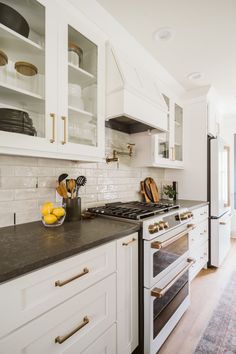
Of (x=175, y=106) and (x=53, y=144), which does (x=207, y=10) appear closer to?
(x=175, y=106)

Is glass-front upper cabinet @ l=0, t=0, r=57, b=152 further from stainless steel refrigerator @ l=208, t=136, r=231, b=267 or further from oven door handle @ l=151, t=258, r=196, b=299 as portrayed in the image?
stainless steel refrigerator @ l=208, t=136, r=231, b=267

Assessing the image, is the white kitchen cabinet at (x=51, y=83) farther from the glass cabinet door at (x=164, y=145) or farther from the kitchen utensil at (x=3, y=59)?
the glass cabinet door at (x=164, y=145)

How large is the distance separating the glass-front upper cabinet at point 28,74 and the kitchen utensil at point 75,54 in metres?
0.17

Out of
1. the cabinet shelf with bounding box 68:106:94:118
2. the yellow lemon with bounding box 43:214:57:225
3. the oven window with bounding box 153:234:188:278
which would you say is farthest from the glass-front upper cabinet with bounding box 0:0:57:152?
the oven window with bounding box 153:234:188:278

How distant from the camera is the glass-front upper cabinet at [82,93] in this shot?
129 cm

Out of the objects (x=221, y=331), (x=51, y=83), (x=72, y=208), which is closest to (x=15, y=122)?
(x=51, y=83)

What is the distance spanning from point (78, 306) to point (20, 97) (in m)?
1.14

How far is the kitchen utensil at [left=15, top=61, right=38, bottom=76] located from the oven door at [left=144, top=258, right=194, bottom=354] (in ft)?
5.11

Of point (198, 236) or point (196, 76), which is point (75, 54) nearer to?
point (196, 76)

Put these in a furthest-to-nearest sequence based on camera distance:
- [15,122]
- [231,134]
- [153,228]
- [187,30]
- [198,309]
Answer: [231,134] → [198,309] → [187,30] → [153,228] → [15,122]

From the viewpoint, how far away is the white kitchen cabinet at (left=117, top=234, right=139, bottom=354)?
1.18m

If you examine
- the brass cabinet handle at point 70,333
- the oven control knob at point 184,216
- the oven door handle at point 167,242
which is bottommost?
the brass cabinet handle at point 70,333

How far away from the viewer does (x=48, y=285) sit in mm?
821

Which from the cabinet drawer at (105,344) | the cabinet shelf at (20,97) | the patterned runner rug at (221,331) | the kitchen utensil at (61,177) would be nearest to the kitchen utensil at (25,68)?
the cabinet shelf at (20,97)
